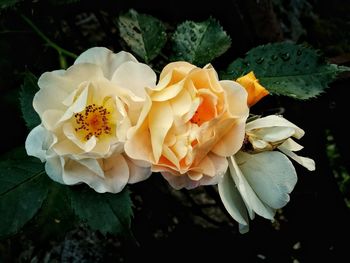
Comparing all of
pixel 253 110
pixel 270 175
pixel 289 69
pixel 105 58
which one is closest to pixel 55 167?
pixel 105 58

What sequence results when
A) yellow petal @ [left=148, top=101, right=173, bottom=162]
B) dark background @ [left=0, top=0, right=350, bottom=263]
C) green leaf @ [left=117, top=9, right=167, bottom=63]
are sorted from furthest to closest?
dark background @ [left=0, top=0, right=350, bottom=263] < green leaf @ [left=117, top=9, right=167, bottom=63] < yellow petal @ [left=148, top=101, right=173, bottom=162]

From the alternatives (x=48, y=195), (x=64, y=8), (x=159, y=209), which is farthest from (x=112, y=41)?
(x=48, y=195)

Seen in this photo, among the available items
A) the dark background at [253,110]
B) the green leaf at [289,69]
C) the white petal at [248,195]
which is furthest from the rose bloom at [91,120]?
the dark background at [253,110]

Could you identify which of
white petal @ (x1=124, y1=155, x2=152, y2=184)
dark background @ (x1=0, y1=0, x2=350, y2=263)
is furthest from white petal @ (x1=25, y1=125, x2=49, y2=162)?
dark background @ (x1=0, y1=0, x2=350, y2=263)

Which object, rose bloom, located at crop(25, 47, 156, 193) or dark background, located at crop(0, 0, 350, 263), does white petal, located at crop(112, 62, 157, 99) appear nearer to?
rose bloom, located at crop(25, 47, 156, 193)

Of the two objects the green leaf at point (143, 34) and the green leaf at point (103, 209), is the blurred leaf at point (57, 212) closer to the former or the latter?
the green leaf at point (103, 209)

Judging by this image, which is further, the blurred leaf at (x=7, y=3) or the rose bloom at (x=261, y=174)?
the blurred leaf at (x=7, y=3)

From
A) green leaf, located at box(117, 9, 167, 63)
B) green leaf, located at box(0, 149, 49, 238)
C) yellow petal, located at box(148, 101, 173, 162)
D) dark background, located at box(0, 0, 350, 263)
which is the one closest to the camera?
yellow petal, located at box(148, 101, 173, 162)
